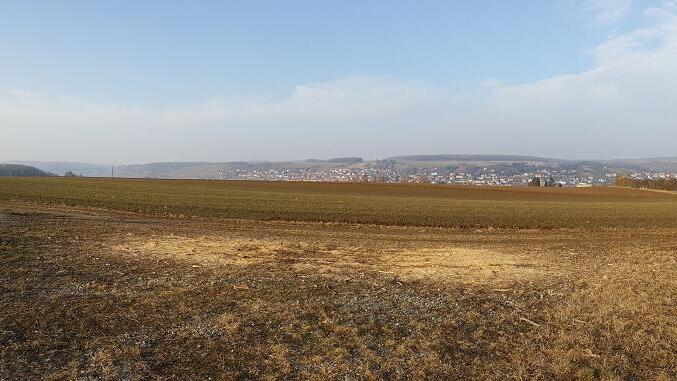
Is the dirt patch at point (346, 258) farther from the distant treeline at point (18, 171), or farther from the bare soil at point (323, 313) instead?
the distant treeline at point (18, 171)

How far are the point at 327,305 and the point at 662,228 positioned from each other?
28.6m

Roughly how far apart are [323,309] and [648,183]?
12104 centimetres

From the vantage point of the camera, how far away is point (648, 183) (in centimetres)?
11056

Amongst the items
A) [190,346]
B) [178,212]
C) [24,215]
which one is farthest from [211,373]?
[178,212]

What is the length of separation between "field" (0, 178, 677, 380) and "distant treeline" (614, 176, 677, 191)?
102089 mm

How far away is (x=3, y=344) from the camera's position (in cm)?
737

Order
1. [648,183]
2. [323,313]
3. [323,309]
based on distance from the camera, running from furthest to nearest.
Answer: [648,183]
[323,309]
[323,313]

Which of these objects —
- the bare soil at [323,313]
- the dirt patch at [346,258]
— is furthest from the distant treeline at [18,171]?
the bare soil at [323,313]

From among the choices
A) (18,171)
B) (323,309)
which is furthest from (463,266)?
(18,171)

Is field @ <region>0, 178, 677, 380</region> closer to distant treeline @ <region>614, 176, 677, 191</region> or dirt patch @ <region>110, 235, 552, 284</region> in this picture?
dirt patch @ <region>110, 235, 552, 284</region>

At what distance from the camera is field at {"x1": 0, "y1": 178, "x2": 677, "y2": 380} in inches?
277

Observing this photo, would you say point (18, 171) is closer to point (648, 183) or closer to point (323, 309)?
point (648, 183)

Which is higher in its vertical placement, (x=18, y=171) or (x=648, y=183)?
(x=18, y=171)

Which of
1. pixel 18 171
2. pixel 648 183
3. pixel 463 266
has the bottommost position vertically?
pixel 463 266
